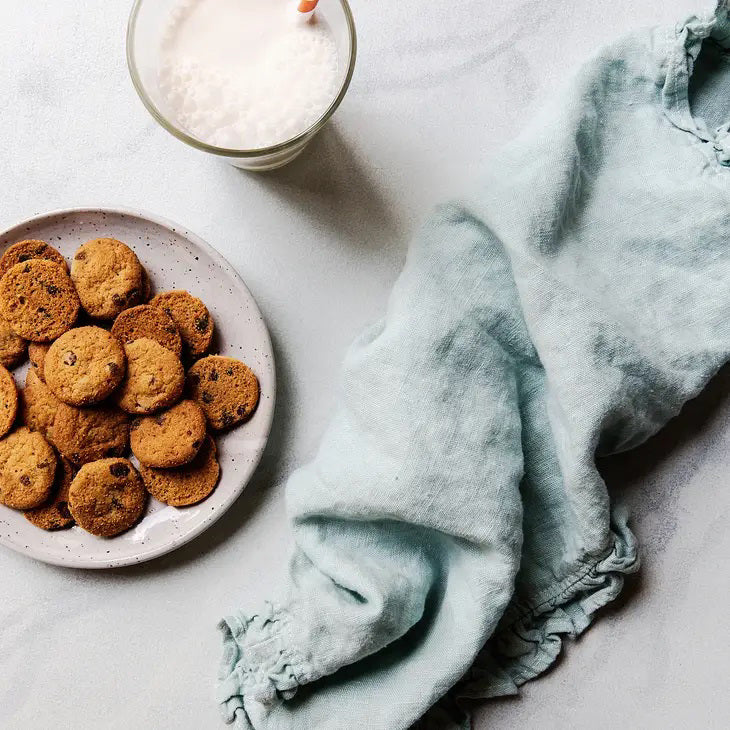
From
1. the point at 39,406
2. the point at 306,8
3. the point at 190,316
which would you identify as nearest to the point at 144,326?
the point at 190,316

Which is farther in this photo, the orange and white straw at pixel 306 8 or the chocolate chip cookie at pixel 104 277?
the chocolate chip cookie at pixel 104 277

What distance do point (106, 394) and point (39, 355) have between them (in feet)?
0.36

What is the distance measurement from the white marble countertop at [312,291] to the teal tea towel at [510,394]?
0.26 feet

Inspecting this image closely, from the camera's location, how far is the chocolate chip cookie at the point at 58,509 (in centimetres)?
89

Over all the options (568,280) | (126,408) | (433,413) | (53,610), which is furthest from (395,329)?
(53,610)

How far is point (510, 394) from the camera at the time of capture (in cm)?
86

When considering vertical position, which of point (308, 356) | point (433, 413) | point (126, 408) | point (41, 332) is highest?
point (41, 332)

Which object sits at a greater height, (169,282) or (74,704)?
(169,282)

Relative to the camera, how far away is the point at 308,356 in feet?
3.10

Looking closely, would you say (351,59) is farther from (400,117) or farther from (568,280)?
(568,280)

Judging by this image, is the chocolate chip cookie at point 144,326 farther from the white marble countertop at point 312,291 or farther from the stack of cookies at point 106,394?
the white marble countertop at point 312,291

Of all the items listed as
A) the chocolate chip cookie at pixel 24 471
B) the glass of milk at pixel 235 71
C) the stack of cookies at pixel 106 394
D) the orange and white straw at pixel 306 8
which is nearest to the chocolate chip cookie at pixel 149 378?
the stack of cookies at pixel 106 394

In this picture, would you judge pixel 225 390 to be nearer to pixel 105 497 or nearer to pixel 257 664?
pixel 105 497

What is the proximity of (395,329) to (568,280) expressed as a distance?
0.21 m
